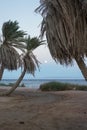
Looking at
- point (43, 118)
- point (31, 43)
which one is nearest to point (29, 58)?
point (31, 43)

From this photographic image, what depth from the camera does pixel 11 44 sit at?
25.2 m

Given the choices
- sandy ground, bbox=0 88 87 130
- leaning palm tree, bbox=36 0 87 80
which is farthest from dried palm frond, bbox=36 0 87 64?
sandy ground, bbox=0 88 87 130

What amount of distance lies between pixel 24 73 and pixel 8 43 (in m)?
2.48

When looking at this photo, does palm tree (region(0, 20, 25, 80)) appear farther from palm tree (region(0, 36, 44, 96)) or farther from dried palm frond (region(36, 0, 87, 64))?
dried palm frond (region(36, 0, 87, 64))

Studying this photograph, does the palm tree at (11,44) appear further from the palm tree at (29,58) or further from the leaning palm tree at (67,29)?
the leaning palm tree at (67,29)

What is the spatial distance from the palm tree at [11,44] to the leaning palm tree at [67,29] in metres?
14.2

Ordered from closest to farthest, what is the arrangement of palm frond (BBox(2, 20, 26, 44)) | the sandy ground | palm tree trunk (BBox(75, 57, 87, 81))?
palm tree trunk (BBox(75, 57, 87, 81)), the sandy ground, palm frond (BBox(2, 20, 26, 44))

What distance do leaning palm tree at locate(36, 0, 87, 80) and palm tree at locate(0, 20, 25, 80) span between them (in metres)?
14.2

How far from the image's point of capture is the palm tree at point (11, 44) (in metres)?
24.6

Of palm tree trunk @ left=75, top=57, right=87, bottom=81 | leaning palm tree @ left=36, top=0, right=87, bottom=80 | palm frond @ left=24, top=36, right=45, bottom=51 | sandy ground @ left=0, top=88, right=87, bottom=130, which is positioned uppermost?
palm frond @ left=24, top=36, right=45, bottom=51

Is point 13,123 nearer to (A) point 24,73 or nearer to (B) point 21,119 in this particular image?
(B) point 21,119

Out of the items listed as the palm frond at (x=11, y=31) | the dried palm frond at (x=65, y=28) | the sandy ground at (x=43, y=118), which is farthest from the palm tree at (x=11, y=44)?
the dried palm frond at (x=65, y=28)

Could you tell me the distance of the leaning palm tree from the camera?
10094 millimetres

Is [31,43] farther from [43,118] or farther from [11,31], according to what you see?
[43,118]
